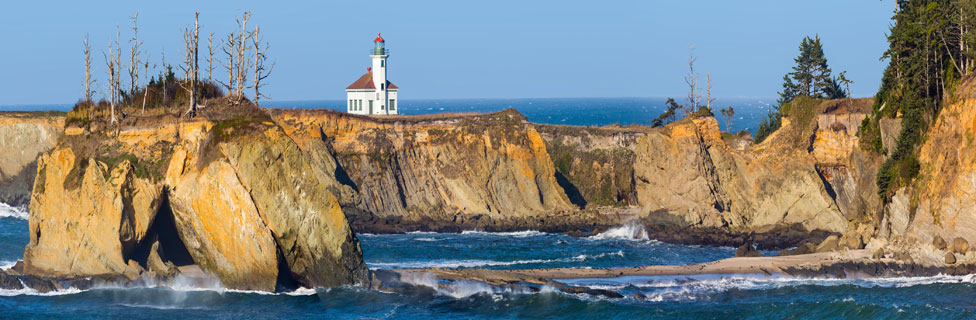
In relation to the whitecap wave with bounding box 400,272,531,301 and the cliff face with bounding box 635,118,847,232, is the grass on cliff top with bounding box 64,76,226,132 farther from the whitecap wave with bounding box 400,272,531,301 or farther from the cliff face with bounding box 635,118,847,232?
the cliff face with bounding box 635,118,847,232

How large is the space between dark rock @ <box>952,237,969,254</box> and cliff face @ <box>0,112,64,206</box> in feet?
207

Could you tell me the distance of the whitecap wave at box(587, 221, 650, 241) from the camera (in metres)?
73.8

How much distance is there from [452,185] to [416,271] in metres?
33.1

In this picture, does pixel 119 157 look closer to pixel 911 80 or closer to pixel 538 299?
pixel 538 299

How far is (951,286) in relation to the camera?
5069 centimetres

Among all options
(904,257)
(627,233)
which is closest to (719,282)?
(904,257)

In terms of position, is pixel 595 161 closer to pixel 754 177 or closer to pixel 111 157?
pixel 754 177

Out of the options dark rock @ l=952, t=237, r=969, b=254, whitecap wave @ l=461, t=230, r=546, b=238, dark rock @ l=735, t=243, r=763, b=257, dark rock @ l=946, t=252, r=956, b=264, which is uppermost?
dark rock @ l=952, t=237, r=969, b=254

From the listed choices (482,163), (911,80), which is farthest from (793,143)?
(482,163)

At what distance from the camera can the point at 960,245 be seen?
180ft

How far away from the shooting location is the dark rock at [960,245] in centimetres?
5469

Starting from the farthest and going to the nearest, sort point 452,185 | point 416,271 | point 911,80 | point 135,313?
point 452,185
point 911,80
point 416,271
point 135,313

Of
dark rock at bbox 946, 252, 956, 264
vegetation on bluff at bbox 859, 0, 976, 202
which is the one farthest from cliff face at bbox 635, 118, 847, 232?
dark rock at bbox 946, 252, 956, 264

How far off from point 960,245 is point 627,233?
79.5 ft
